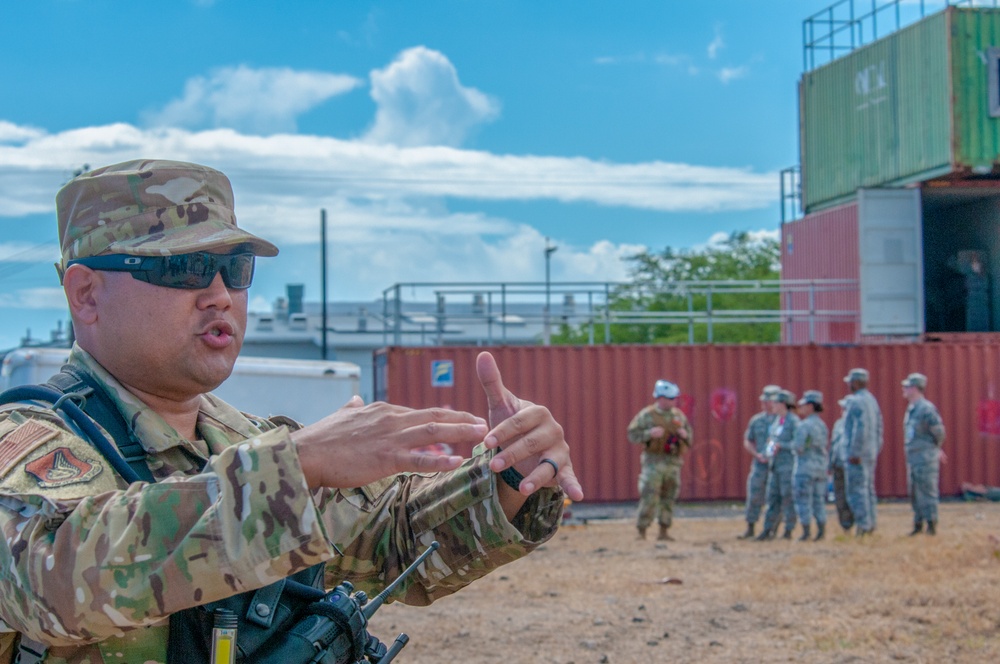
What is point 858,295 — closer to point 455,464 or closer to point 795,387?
point 795,387

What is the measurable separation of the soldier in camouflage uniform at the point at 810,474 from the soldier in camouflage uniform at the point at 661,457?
1271mm

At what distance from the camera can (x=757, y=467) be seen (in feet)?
44.7

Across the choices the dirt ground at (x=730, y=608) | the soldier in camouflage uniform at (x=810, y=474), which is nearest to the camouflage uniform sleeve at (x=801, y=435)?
the soldier in camouflage uniform at (x=810, y=474)

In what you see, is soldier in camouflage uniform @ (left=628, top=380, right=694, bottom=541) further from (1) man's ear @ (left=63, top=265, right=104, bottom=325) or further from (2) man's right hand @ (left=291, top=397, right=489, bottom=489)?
(2) man's right hand @ (left=291, top=397, right=489, bottom=489)

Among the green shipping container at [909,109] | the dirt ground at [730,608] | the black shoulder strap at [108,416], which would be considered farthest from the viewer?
the green shipping container at [909,109]

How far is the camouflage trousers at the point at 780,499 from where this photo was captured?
510 inches

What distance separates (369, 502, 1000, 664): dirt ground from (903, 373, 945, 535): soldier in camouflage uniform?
0.59 meters

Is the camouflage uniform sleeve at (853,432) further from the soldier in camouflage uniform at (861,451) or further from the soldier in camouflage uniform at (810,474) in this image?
the soldier in camouflage uniform at (810,474)

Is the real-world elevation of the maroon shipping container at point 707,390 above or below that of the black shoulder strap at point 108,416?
below

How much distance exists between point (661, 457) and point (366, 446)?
11719 mm

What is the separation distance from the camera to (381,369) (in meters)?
18.9

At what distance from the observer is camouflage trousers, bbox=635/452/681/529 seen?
1305cm

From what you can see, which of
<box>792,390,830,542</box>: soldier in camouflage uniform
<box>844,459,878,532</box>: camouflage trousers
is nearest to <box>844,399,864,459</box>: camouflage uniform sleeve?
<box>844,459,878,532</box>: camouflage trousers

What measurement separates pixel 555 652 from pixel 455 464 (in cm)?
504
